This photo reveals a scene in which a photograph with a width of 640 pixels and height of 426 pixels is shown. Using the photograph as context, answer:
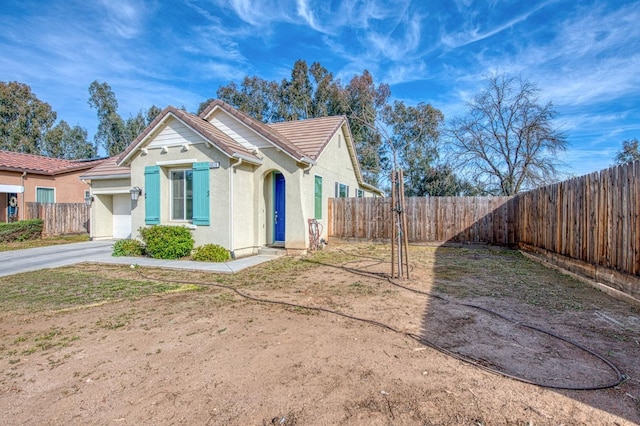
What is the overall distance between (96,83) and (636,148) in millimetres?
42803

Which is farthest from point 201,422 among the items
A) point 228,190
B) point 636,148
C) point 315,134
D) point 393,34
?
point 636,148

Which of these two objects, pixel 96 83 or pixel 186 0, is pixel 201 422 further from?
pixel 96 83

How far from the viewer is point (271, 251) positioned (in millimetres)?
10094

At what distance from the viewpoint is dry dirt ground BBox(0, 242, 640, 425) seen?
2.35 m

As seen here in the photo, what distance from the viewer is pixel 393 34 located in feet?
50.7

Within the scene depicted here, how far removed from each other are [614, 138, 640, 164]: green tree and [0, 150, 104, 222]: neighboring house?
104 ft

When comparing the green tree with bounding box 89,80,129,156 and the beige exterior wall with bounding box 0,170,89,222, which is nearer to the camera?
the beige exterior wall with bounding box 0,170,89,222

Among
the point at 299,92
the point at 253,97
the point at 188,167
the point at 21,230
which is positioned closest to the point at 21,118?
the point at 253,97

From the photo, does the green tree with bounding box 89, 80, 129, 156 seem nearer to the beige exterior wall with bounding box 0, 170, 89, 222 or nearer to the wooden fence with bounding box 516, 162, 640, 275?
the beige exterior wall with bounding box 0, 170, 89, 222

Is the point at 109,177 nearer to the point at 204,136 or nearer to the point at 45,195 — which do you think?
the point at 204,136

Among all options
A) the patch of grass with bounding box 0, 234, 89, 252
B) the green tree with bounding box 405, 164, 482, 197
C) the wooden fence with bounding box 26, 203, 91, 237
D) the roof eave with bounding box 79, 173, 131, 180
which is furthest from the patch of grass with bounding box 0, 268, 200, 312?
the green tree with bounding box 405, 164, 482, 197

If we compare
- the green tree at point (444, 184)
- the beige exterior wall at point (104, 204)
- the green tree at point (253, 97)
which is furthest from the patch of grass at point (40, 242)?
the green tree at point (444, 184)

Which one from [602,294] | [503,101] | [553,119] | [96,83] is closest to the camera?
[602,294]

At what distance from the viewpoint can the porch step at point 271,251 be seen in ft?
32.9
